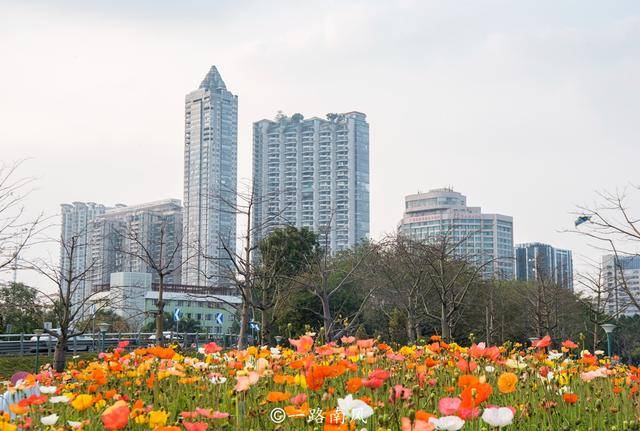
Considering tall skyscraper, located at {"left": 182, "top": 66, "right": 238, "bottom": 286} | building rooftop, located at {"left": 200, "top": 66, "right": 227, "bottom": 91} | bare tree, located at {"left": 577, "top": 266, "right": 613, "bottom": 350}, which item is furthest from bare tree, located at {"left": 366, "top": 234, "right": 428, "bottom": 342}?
building rooftop, located at {"left": 200, "top": 66, "right": 227, "bottom": 91}

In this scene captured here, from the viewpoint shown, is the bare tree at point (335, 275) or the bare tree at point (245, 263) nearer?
the bare tree at point (245, 263)

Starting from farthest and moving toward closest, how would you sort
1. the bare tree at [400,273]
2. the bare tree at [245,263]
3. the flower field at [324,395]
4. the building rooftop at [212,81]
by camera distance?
the building rooftop at [212,81]
the bare tree at [400,273]
the bare tree at [245,263]
the flower field at [324,395]

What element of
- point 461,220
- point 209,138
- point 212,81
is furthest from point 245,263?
point 212,81

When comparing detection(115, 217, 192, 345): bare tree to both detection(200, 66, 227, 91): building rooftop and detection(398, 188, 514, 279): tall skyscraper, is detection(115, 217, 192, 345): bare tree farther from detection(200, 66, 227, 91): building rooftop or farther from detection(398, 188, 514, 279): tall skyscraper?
detection(200, 66, 227, 91): building rooftop

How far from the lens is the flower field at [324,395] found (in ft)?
9.66

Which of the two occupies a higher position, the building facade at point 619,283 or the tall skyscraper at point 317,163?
the tall skyscraper at point 317,163

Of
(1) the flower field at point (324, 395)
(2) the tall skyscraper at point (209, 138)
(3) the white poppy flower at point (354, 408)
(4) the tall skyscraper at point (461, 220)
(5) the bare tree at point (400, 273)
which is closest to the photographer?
(3) the white poppy flower at point (354, 408)

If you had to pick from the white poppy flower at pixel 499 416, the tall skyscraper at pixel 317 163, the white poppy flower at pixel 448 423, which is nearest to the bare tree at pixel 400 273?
the white poppy flower at pixel 499 416

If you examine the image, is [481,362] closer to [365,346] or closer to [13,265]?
[365,346]

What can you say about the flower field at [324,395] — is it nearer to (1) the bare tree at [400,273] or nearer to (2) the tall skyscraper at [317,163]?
(1) the bare tree at [400,273]

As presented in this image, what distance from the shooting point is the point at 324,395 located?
3.82m

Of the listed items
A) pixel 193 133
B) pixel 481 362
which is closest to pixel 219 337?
pixel 481 362

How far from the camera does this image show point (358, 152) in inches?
4801

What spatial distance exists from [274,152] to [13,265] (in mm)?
104986
